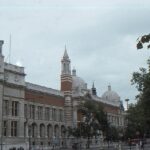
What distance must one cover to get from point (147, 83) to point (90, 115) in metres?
39.0

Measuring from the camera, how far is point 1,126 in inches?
2781

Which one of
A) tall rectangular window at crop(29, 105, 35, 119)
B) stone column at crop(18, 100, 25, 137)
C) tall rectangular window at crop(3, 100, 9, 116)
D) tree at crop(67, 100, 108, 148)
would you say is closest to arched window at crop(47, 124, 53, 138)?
tall rectangular window at crop(29, 105, 35, 119)

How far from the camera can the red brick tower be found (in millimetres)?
95562

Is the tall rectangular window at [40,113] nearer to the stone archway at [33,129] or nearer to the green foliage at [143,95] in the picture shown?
the stone archway at [33,129]

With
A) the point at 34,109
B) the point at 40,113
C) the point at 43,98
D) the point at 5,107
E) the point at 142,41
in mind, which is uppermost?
the point at 43,98

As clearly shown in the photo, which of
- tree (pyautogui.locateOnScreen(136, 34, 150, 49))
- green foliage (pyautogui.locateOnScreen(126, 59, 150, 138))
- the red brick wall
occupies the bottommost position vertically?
tree (pyautogui.locateOnScreen(136, 34, 150, 49))

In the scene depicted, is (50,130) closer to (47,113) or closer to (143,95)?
(47,113)

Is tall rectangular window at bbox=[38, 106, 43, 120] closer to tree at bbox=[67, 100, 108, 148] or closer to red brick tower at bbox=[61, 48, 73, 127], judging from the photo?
tree at bbox=[67, 100, 108, 148]

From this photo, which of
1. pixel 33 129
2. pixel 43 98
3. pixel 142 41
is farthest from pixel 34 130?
pixel 142 41

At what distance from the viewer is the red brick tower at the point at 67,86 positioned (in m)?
95.6

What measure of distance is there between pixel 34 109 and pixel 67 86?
49.8 ft

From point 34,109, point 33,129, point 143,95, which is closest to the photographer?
point 143,95

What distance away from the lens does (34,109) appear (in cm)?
8281

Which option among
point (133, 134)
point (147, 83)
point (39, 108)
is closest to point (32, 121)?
point (39, 108)
